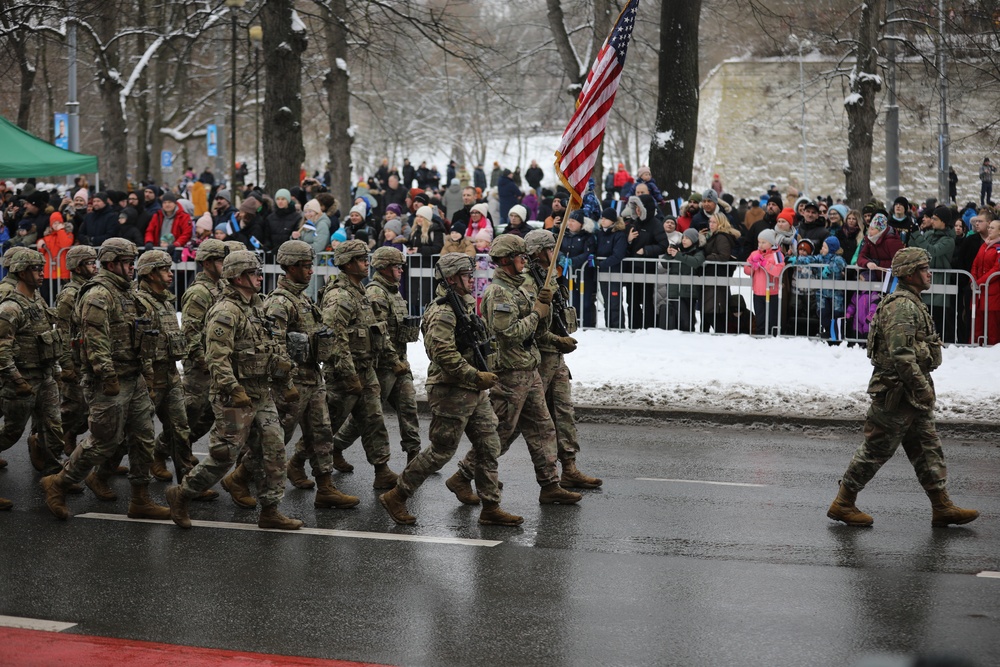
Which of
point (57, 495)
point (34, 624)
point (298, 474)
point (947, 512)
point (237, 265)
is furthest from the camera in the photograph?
point (298, 474)

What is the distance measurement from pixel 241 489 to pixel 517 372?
7.57ft

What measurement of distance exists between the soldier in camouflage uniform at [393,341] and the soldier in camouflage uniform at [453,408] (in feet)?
4.79

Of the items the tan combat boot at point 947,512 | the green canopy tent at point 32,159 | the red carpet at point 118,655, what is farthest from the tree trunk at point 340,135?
the red carpet at point 118,655


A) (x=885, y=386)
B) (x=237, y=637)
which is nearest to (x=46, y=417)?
(x=237, y=637)

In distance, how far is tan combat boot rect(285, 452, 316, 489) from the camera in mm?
10719

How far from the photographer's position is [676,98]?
21.8 metres

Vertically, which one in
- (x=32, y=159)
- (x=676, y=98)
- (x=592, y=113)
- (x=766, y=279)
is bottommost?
(x=766, y=279)

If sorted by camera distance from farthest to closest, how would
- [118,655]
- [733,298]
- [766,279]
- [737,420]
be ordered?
1. [733,298]
2. [766,279]
3. [737,420]
4. [118,655]

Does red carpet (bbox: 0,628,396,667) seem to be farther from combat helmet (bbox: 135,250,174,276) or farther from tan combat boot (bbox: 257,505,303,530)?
combat helmet (bbox: 135,250,174,276)

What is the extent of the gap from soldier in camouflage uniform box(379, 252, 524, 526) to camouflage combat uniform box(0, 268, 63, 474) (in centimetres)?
328

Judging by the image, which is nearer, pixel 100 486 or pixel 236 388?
pixel 236 388

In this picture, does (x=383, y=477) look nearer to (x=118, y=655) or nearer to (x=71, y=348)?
(x=71, y=348)

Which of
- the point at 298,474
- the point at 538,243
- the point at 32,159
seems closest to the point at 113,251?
the point at 298,474

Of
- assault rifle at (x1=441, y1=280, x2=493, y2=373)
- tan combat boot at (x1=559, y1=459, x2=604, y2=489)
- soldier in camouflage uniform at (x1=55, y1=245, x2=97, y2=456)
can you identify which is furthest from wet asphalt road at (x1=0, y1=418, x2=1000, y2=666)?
assault rifle at (x1=441, y1=280, x2=493, y2=373)
